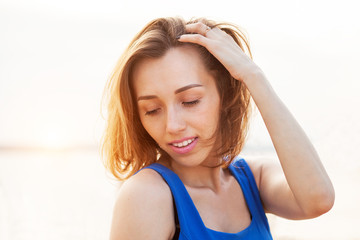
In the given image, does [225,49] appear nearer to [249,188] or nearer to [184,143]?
[184,143]

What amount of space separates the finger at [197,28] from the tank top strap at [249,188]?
0.68 meters

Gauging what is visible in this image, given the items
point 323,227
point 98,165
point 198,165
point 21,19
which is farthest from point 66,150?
point 198,165

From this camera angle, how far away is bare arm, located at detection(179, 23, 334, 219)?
1473mm

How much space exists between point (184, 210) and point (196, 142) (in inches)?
10.7

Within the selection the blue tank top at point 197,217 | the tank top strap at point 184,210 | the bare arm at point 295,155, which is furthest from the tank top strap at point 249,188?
the tank top strap at point 184,210

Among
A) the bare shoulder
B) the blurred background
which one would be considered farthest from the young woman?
the blurred background

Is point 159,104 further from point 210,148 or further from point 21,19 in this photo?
point 21,19

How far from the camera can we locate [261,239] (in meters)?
1.70

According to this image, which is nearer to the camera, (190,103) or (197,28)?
(190,103)

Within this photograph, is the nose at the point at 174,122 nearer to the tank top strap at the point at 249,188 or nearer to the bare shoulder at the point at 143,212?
the bare shoulder at the point at 143,212

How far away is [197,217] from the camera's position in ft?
4.98

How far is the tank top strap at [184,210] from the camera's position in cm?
146

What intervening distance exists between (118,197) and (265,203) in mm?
756

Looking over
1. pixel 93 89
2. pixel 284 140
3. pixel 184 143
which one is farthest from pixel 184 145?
pixel 93 89
